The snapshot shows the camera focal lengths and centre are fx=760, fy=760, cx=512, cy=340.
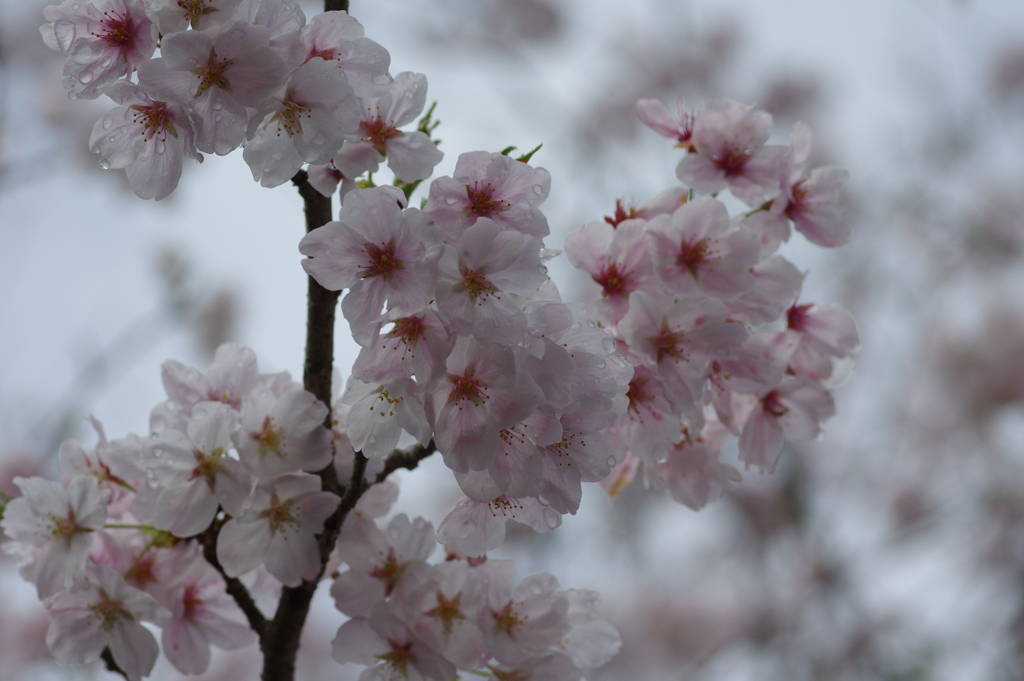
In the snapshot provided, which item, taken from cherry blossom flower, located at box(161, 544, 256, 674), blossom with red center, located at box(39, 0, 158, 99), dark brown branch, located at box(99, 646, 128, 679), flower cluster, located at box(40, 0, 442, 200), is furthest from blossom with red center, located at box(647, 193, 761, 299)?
dark brown branch, located at box(99, 646, 128, 679)

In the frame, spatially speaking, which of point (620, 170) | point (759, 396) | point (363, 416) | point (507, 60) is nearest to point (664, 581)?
point (620, 170)

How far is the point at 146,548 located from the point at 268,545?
0.21 meters

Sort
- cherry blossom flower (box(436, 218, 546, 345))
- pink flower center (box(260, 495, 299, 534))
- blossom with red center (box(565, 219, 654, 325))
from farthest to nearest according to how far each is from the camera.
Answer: blossom with red center (box(565, 219, 654, 325)), pink flower center (box(260, 495, 299, 534)), cherry blossom flower (box(436, 218, 546, 345))

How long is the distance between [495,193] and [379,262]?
15 centimetres

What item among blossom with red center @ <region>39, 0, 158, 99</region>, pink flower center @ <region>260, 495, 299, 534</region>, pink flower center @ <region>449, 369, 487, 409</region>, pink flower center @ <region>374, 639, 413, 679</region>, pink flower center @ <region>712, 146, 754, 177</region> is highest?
pink flower center @ <region>712, 146, 754, 177</region>

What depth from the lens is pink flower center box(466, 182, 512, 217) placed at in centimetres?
81

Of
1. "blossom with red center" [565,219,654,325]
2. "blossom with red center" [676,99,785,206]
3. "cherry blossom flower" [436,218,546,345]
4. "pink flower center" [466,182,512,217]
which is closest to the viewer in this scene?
"cherry blossom flower" [436,218,546,345]

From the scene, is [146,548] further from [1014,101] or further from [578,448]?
[1014,101]

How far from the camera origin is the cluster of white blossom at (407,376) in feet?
2.51

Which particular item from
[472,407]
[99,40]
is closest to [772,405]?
[472,407]

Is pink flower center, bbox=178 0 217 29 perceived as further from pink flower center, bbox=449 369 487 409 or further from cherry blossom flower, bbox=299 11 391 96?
pink flower center, bbox=449 369 487 409

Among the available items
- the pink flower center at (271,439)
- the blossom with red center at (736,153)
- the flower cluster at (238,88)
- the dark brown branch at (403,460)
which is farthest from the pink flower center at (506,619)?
the blossom with red center at (736,153)

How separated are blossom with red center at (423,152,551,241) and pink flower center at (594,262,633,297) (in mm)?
222

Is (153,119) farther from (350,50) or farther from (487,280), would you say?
(487,280)
